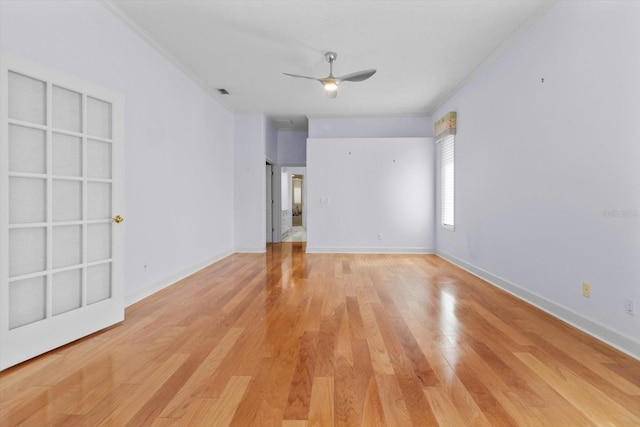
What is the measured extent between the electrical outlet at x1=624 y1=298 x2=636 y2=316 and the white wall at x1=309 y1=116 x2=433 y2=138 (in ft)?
16.6

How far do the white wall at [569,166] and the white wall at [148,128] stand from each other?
4.30 m

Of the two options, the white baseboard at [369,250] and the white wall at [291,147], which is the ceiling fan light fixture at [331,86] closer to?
the white baseboard at [369,250]

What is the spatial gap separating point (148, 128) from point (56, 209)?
61.9 inches

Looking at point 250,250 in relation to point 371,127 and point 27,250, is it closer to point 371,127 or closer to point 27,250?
point 371,127

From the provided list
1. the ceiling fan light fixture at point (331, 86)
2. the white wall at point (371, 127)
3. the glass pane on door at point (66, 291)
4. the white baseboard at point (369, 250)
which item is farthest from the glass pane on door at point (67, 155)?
the white wall at point (371, 127)

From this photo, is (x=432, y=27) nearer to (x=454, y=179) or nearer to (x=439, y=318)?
(x=454, y=179)

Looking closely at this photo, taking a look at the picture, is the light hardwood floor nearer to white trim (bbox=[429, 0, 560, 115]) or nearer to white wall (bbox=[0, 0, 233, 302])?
white wall (bbox=[0, 0, 233, 302])

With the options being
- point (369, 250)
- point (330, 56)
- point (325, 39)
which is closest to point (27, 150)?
point (325, 39)

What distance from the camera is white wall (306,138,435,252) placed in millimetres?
6359

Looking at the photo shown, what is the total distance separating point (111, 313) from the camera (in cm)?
262

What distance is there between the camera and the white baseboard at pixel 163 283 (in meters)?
3.22

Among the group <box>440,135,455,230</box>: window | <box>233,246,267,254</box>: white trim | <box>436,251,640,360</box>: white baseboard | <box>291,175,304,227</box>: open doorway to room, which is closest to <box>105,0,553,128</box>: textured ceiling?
<box>440,135,455,230</box>: window

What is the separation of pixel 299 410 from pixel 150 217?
294 centimetres

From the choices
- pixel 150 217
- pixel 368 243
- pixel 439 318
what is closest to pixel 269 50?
pixel 150 217
